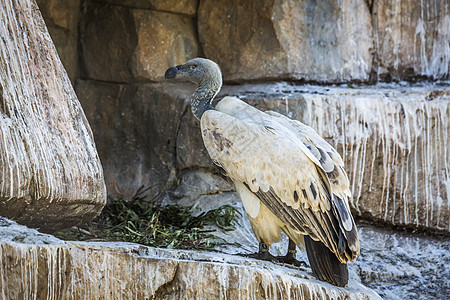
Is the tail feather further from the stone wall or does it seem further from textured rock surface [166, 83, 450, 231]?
→ the stone wall

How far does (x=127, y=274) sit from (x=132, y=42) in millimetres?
3823

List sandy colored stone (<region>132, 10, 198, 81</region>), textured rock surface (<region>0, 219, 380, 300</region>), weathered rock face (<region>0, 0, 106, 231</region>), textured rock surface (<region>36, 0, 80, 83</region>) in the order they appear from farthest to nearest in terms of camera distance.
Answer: sandy colored stone (<region>132, 10, 198, 81</region>) → textured rock surface (<region>36, 0, 80, 83</region>) → weathered rock face (<region>0, 0, 106, 231</region>) → textured rock surface (<region>0, 219, 380, 300</region>)

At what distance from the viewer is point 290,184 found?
4242mm

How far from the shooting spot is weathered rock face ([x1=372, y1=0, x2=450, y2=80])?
7047 mm

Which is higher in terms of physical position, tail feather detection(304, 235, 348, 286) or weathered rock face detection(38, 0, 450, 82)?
weathered rock face detection(38, 0, 450, 82)

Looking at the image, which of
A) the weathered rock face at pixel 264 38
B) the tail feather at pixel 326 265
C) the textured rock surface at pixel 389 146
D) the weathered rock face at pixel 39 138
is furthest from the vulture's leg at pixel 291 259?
the weathered rock face at pixel 264 38

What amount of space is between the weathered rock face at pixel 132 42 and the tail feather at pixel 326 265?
3.44m

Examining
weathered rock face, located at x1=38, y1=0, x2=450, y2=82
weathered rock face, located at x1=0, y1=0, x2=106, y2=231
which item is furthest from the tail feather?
weathered rock face, located at x1=38, y1=0, x2=450, y2=82

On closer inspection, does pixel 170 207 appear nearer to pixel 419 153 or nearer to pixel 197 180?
pixel 197 180

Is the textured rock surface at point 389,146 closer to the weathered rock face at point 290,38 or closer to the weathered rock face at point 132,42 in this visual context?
the weathered rock face at point 290,38

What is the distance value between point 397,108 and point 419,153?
49cm

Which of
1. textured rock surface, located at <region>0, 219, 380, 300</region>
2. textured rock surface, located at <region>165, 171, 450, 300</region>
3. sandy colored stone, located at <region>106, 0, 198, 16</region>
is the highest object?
sandy colored stone, located at <region>106, 0, 198, 16</region>

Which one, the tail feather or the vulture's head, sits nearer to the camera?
the tail feather

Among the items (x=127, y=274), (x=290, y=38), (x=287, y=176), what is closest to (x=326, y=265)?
(x=287, y=176)
